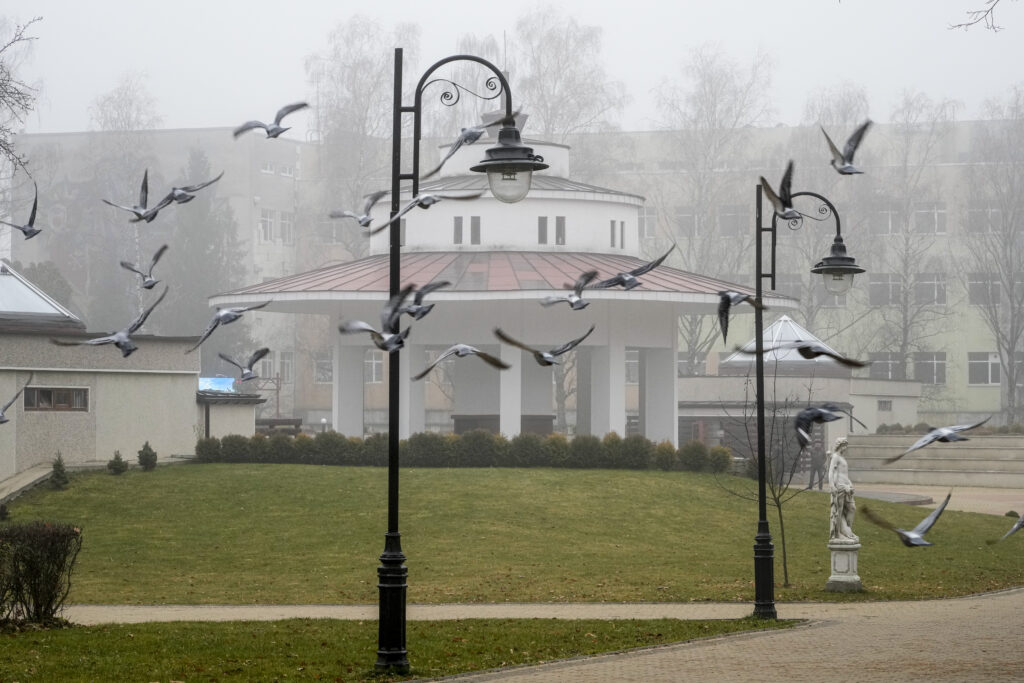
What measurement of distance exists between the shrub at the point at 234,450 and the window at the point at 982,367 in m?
45.2

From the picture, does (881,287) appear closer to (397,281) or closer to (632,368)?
(632,368)

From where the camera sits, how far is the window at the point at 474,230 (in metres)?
40.8

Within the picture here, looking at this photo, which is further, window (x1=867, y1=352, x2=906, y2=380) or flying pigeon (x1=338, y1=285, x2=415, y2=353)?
window (x1=867, y1=352, x2=906, y2=380)

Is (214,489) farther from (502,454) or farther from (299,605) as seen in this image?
(299,605)

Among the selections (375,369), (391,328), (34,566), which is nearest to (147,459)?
(34,566)

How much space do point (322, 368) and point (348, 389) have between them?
33.8m

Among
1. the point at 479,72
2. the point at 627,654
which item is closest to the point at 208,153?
the point at 479,72

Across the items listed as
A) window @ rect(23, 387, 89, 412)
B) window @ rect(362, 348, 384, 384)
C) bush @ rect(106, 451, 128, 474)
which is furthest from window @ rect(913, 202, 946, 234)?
bush @ rect(106, 451, 128, 474)

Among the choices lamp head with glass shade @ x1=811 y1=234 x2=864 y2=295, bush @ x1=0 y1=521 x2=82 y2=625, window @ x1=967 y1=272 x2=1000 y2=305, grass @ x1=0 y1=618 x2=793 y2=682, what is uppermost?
window @ x1=967 y1=272 x2=1000 y2=305

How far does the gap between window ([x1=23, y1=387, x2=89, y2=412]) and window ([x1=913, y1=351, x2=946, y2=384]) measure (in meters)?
47.5

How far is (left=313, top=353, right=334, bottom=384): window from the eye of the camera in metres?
72.5

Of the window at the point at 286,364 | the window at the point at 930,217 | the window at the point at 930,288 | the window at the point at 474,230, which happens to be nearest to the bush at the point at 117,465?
the window at the point at 474,230

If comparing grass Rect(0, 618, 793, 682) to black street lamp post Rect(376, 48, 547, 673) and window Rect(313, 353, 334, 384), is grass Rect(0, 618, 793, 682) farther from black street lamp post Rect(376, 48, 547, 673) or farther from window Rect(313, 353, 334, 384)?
window Rect(313, 353, 334, 384)

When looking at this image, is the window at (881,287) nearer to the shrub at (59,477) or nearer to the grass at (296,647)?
the shrub at (59,477)
